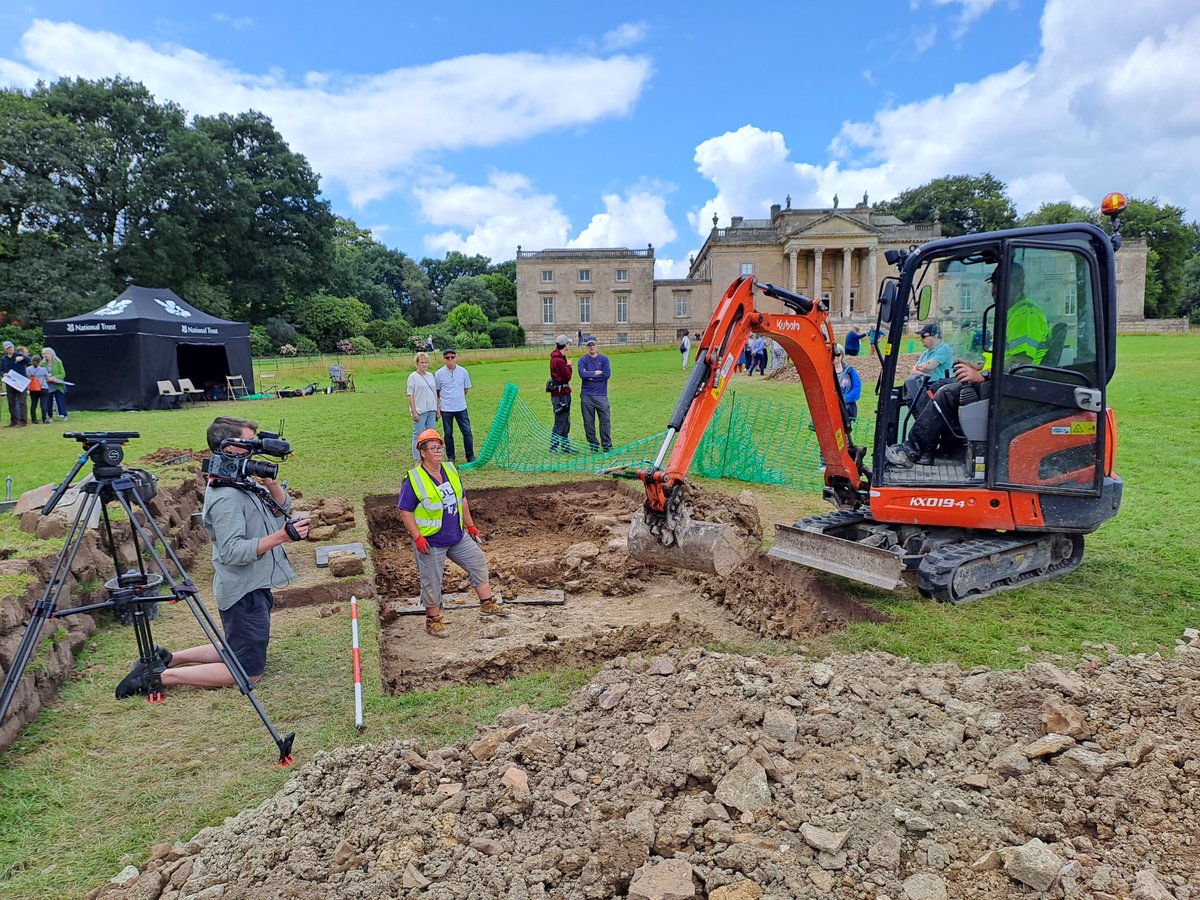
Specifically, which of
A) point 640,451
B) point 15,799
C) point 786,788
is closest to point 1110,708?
point 786,788

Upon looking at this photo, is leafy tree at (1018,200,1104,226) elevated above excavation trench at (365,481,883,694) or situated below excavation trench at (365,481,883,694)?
above

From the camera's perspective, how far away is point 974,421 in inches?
221

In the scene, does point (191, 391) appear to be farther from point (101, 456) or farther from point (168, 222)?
point (168, 222)

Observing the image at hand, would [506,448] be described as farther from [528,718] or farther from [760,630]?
[528,718]

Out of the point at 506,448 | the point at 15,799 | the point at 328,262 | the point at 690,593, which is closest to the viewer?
the point at 15,799

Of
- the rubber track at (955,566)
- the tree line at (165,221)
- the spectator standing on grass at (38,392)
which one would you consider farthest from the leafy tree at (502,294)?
the rubber track at (955,566)

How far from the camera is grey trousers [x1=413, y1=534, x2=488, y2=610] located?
5.82 m

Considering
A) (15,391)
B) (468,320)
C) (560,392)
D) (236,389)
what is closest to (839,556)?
(560,392)

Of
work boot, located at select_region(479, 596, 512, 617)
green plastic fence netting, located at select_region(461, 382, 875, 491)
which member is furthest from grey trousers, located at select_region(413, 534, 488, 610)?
green plastic fence netting, located at select_region(461, 382, 875, 491)

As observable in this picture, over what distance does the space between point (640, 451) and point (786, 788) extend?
9.02m

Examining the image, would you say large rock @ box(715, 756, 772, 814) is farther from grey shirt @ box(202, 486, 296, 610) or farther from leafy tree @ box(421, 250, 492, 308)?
leafy tree @ box(421, 250, 492, 308)

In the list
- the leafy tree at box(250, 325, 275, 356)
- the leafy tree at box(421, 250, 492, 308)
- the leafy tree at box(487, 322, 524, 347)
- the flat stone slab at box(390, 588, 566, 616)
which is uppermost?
the leafy tree at box(421, 250, 492, 308)

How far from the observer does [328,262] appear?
164 feet

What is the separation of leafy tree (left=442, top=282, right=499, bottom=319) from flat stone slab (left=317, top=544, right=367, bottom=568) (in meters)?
65.3
